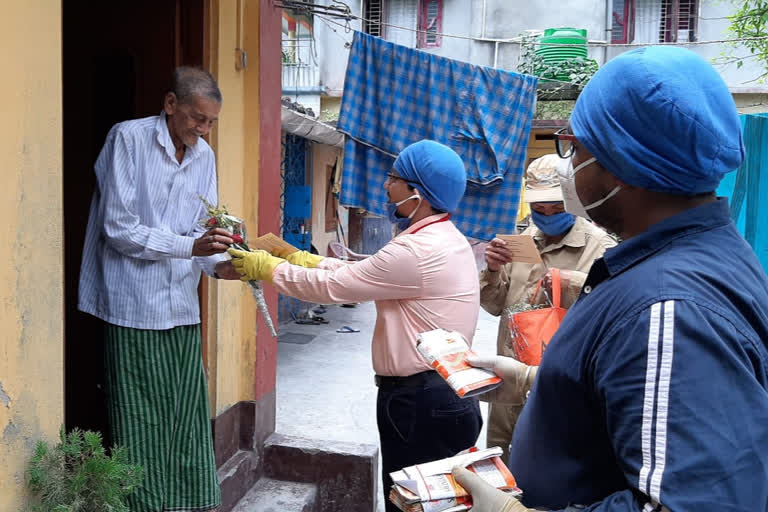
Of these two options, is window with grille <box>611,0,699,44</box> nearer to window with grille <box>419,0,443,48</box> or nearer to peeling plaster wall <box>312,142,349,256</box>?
window with grille <box>419,0,443,48</box>

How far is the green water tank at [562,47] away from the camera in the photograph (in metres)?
14.4

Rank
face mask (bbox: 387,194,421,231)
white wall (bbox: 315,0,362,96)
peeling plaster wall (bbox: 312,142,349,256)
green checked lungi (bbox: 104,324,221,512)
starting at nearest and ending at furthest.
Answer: green checked lungi (bbox: 104,324,221,512) < face mask (bbox: 387,194,421,231) < peeling plaster wall (bbox: 312,142,349,256) < white wall (bbox: 315,0,362,96)

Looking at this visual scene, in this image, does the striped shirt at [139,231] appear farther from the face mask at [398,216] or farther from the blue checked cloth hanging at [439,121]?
the blue checked cloth hanging at [439,121]

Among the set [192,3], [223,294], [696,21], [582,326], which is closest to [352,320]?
[223,294]

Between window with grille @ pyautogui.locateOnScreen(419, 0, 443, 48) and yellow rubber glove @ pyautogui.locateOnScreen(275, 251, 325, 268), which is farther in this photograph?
window with grille @ pyautogui.locateOnScreen(419, 0, 443, 48)

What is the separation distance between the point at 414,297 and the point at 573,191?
135 centimetres

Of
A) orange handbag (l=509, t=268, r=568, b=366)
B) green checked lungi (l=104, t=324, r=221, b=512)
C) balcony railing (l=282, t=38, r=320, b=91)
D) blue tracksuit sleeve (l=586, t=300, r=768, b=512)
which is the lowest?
green checked lungi (l=104, t=324, r=221, b=512)

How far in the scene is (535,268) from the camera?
3.30m

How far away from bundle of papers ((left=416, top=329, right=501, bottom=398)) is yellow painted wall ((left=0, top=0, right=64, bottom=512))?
48.1 inches

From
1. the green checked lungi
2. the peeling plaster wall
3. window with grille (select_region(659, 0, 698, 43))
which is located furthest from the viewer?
window with grille (select_region(659, 0, 698, 43))

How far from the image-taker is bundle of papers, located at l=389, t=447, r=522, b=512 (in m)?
1.36

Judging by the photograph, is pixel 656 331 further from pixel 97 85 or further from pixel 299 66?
pixel 299 66

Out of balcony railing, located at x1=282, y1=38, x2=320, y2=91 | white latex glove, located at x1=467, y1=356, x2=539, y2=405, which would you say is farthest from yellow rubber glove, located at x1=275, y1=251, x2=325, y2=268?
balcony railing, located at x1=282, y1=38, x2=320, y2=91

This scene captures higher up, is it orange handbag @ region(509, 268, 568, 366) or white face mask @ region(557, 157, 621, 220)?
white face mask @ region(557, 157, 621, 220)
